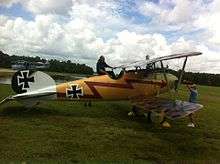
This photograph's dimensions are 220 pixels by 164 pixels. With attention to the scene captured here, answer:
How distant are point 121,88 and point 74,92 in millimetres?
2012

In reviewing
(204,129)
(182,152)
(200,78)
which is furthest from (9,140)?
(200,78)

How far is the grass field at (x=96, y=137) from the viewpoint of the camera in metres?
8.98

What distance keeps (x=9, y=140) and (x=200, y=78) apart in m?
66.9

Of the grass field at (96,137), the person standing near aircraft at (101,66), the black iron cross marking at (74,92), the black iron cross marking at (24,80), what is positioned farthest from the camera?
the person standing near aircraft at (101,66)

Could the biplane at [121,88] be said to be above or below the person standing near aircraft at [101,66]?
below

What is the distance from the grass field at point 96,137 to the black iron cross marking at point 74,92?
2.52 ft

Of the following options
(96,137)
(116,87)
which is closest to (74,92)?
(116,87)

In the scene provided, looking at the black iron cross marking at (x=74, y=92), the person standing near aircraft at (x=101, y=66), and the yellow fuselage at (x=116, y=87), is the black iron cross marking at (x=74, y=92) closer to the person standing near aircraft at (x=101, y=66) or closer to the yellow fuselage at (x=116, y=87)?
the yellow fuselage at (x=116, y=87)

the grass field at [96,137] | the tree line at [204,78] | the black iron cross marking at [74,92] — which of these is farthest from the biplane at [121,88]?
the tree line at [204,78]

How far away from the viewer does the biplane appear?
1341 cm

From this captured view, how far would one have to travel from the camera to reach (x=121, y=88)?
15.2m

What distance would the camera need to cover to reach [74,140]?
33.4 feet

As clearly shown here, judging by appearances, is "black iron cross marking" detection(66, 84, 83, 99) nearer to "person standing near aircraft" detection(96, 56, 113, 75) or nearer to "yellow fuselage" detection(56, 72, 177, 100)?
"yellow fuselage" detection(56, 72, 177, 100)

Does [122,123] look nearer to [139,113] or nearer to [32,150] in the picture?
[139,113]
